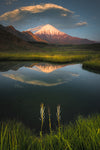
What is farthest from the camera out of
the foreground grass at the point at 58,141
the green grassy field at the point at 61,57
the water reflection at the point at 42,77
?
the green grassy field at the point at 61,57

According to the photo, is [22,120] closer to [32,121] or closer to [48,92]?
[32,121]

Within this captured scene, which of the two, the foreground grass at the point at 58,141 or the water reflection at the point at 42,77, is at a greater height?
the water reflection at the point at 42,77

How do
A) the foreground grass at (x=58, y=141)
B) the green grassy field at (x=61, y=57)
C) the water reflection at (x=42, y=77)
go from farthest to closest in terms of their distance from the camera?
the green grassy field at (x=61, y=57), the water reflection at (x=42, y=77), the foreground grass at (x=58, y=141)

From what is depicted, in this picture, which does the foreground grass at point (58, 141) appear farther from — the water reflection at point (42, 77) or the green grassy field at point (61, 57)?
the green grassy field at point (61, 57)

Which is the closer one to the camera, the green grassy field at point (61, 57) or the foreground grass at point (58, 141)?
the foreground grass at point (58, 141)

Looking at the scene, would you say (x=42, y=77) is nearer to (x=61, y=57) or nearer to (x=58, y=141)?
(x=58, y=141)

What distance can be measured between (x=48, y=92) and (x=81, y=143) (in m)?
8.36

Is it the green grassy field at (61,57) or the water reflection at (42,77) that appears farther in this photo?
the green grassy field at (61,57)

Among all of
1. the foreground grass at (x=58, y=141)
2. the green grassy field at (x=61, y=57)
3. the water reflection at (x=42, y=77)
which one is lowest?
the foreground grass at (x=58, y=141)

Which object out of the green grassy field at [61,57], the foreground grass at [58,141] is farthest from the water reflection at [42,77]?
the foreground grass at [58,141]

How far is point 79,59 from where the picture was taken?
3775 cm

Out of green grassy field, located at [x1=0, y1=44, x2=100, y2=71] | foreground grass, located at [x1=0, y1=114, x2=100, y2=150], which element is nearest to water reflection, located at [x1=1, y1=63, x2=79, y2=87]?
green grassy field, located at [x1=0, y1=44, x2=100, y2=71]

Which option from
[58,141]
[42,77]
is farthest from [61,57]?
[58,141]

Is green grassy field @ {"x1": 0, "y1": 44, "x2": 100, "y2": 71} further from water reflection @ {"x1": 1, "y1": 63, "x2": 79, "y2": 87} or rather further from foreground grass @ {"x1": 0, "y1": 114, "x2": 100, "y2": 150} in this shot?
foreground grass @ {"x1": 0, "y1": 114, "x2": 100, "y2": 150}
